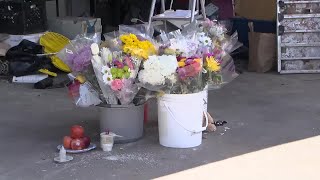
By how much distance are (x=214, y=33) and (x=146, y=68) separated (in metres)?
0.87

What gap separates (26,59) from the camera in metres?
7.07

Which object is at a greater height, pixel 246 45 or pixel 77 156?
pixel 246 45

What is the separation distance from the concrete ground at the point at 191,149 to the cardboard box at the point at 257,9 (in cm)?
191

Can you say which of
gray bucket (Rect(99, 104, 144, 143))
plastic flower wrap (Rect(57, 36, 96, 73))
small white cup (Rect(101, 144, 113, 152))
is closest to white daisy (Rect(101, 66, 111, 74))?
plastic flower wrap (Rect(57, 36, 96, 73))

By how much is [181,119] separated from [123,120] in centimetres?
45

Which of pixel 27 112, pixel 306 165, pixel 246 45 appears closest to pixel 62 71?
pixel 27 112

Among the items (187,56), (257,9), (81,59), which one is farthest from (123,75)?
(257,9)

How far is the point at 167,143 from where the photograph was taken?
4.46 meters

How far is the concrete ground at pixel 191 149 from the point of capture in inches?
157

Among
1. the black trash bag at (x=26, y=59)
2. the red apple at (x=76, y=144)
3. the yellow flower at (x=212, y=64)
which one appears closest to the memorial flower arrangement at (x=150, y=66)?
the yellow flower at (x=212, y=64)

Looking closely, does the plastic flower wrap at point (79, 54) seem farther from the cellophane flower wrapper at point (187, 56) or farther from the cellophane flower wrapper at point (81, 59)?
the cellophane flower wrapper at point (187, 56)

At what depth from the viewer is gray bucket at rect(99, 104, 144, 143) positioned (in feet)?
14.6

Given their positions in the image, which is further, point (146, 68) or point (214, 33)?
point (214, 33)

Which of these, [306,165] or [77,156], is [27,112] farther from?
[306,165]
